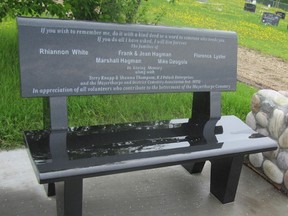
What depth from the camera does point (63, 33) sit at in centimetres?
253

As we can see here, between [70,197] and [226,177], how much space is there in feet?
3.83

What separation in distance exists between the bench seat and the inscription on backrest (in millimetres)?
265

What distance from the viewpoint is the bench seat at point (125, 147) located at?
224 cm

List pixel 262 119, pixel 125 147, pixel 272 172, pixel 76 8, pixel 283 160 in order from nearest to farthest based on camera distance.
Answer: pixel 125 147 → pixel 283 160 → pixel 272 172 → pixel 262 119 → pixel 76 8

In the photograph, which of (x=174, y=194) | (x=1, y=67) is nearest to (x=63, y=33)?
(x=174, y=194)

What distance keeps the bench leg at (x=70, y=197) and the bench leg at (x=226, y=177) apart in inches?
42.6

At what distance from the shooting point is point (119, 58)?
2742 mm

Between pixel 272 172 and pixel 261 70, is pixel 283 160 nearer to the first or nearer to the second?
pixel 272 172

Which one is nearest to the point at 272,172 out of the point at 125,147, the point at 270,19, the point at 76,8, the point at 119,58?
the point at 125,147

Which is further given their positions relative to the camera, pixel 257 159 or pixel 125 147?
pixel 257 159

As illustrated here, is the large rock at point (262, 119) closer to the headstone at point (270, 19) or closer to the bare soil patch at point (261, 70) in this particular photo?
the bare soil patch at point (261, 70)

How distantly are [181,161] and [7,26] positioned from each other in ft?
15.8

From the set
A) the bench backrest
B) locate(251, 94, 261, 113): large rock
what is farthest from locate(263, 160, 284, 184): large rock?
the bench backrest

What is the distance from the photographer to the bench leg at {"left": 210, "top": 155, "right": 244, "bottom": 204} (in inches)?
116
